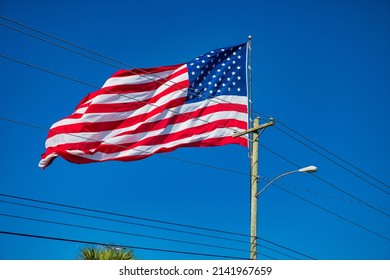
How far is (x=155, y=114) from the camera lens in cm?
1461

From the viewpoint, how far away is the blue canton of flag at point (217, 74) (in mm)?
15117

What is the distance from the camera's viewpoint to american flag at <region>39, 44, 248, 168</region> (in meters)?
14.0

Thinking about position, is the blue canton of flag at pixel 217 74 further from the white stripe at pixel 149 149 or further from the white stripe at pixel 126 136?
the white stripe at pixel 149 149

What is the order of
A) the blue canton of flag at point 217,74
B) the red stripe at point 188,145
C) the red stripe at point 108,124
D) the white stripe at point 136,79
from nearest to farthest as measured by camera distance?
the red stripe at point 188,145, the red stripe at point 108,124, the white stripe at point 136,79, the blue canton of flag at point 217,74

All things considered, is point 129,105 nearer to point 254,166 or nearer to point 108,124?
point 108,124

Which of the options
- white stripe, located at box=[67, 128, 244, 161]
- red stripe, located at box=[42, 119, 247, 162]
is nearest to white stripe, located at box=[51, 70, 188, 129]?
red stripe, located at box=[42, 119, 247, 162]

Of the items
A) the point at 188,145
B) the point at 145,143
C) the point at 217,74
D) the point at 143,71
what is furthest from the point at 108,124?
the point at 217,74

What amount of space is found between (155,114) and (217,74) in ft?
7.81

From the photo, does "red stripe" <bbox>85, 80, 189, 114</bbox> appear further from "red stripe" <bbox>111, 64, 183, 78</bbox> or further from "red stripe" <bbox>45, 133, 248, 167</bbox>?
"red stripe" <bbox>45, 133, 248, 167</bbox>

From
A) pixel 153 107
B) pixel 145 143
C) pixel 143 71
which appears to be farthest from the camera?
pixel 143 71

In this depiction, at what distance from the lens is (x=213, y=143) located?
14.3 metres

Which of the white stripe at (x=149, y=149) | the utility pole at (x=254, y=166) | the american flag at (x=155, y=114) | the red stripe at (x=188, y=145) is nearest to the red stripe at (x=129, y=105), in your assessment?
the american flag at (x=155, y=114)
